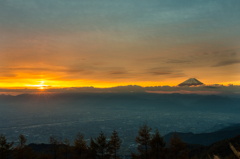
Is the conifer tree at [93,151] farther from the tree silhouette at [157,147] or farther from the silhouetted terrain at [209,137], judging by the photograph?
the silhouetted terrain at [209,137]

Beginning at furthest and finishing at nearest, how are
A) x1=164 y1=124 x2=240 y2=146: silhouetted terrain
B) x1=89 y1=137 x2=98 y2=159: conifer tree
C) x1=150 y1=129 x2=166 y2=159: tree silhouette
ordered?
x1=164 y1=124 x2=240 y2=146: silhouetted terrain
x1=89 y1=137 x2=98 y2=159: conifer tree
x1=150 y1=129 x2=166 y2=159: tree silhouette

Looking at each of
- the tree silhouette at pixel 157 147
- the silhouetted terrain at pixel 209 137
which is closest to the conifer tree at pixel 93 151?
the tree silhouette at pixel 157 147

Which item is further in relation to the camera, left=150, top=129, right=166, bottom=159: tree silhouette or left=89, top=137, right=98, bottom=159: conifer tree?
left=89, top=137, right=98, bottom=159: conifer tree

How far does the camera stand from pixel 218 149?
217ft

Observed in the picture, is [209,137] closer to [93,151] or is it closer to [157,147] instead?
[157,147]

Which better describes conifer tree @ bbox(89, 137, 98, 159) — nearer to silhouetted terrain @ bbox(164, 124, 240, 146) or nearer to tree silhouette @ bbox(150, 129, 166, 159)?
tree silhouette @ bbox(150, 129, 166, 159)

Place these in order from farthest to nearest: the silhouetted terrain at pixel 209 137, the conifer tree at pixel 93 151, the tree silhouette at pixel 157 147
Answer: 1. the silhouetted terrain at pixel 209 137
2. the conifer tree at pixel 93 151
3. the tree silhouette at pixel 157 147

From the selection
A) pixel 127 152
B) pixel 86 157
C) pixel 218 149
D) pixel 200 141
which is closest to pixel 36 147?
pixel 127 152

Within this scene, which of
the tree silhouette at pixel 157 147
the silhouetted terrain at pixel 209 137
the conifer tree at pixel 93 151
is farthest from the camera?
the silhouetted terrain at pixel 209 137

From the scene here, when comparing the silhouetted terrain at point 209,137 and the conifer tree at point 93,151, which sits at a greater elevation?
the conifer tree at point 93,151

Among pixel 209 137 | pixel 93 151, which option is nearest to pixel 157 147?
pixel 93 151

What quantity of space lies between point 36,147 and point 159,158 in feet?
338

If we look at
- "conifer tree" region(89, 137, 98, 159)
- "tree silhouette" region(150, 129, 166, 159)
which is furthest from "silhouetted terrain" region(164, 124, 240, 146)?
"conifer tree" region(89, 137, 98, 159)

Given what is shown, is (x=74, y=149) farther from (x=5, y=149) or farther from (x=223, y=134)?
(x=223, y=134)
